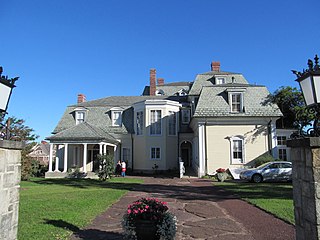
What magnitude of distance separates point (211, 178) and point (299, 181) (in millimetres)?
16892

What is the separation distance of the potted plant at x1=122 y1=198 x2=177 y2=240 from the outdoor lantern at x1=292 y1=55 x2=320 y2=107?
10.2 ft

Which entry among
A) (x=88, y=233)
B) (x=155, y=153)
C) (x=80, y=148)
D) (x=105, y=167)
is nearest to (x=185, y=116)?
(x=155, y=153)

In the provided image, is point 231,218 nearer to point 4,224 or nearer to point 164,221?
point 164,221

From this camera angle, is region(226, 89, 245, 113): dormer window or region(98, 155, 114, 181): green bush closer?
region(98, 155, 114, 181): green bush

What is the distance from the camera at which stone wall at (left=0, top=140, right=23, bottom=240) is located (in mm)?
4008

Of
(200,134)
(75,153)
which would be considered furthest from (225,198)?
(75,153)

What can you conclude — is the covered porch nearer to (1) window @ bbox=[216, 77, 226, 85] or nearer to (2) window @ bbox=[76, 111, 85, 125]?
(2) window @ bbox=[76, 111, 85, 125]

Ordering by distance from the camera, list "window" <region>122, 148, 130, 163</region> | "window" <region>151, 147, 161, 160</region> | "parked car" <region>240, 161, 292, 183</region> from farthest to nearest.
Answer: "window" <region>122, 148, 130, 163</region>
"window" <region>151, 147, 161, 160</region>
"parked car" <region>240, 161, 292, 183</region>

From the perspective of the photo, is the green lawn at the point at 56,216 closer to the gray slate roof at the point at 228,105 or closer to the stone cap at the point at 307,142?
the stone cap at the point at 307,142

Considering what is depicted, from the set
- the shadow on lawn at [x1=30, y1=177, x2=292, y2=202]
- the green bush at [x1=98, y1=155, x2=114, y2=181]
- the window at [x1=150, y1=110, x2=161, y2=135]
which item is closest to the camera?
the shadow on lawn at [x1=30, y1=177, x2=292, y2=202]

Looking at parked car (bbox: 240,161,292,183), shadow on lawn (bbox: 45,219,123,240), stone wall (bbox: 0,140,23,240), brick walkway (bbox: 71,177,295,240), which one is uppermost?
stone wall (bbox: 0,140,23,240)

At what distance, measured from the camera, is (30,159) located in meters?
20.0

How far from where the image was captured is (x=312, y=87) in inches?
149

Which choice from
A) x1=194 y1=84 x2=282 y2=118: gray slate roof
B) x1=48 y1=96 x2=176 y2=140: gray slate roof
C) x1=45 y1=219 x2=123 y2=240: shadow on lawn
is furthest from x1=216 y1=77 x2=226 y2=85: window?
x1=45 y1=219 x2=123 y2=240: shadow on lawn
